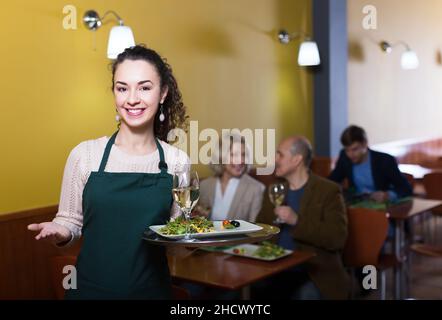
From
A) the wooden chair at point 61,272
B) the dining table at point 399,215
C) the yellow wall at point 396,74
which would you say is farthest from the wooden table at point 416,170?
the wooden chair at point 61,272

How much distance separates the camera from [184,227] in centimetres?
92

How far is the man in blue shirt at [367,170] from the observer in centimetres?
361

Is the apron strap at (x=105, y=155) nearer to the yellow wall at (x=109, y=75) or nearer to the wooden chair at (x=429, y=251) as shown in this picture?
the yellow wall at (x=109, y=75)

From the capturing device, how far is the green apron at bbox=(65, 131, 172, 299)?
3.30 feet

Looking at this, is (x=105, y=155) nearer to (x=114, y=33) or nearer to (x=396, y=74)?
(x=114, y=33)

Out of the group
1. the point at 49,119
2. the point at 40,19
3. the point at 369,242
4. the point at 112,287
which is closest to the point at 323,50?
the point at 369,242

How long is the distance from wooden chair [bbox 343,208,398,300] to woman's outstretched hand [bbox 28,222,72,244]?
2.02 m

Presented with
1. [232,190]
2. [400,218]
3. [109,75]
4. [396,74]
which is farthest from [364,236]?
[396,74]

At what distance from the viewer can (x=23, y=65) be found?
2000mm

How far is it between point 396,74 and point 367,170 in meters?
2.51

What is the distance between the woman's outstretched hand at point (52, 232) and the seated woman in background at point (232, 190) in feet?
2.78

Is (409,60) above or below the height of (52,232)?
above

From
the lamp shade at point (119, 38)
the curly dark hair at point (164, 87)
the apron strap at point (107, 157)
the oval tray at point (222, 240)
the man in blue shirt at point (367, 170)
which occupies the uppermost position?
the lamp shade at point (119, 38)
